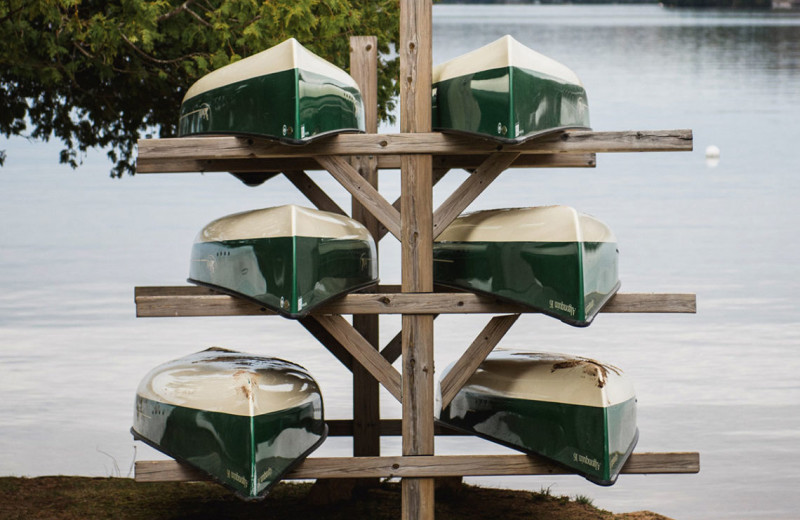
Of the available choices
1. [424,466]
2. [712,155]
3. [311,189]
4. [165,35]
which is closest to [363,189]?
[311,189]

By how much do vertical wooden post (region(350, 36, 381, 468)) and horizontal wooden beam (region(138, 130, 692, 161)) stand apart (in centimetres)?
90

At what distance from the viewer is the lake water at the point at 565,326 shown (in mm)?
9203

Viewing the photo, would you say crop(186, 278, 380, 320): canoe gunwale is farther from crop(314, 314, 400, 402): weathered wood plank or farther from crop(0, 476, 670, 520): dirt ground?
crop(0, 476, 670, 520): dirt ground

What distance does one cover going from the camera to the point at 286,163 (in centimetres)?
633

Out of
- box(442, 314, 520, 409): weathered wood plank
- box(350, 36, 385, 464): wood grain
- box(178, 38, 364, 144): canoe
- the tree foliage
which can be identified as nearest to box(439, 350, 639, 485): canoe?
box(442, 314, 520, 409): weathered wood plank

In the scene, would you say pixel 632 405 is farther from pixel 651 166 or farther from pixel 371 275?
pixel 651 166

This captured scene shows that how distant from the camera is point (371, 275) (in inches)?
241

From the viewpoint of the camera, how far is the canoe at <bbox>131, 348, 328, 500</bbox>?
5.71m

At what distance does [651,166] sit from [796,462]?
22846 millimetres

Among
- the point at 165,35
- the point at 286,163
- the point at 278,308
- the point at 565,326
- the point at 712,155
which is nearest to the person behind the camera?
the point at 278,308

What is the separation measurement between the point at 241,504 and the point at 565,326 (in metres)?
8.44

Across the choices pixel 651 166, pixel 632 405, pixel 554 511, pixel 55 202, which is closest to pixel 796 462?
pixel 554 511

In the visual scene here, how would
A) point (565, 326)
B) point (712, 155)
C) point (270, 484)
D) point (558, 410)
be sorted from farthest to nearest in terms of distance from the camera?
point (712, 155)
point (565, 326)
point (558, 410)
point (270, 484)

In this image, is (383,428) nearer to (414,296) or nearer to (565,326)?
(414,296)
